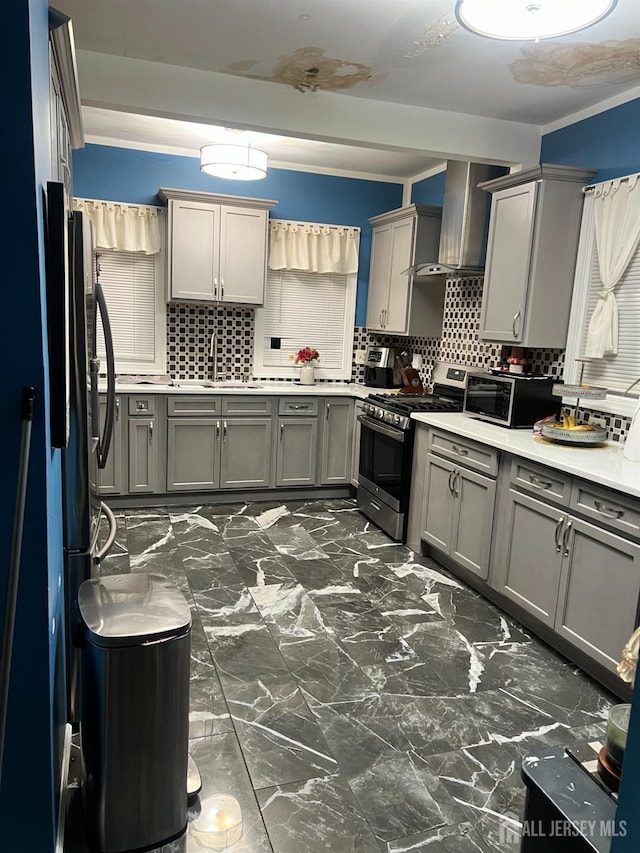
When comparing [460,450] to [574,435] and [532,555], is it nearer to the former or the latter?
[574,435]

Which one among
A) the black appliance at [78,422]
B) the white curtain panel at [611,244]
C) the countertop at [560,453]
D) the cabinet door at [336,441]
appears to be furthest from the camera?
the cabinet door at [336,441]

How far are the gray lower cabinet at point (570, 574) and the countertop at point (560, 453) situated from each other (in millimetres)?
223

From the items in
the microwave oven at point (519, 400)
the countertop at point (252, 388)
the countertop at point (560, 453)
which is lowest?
the countertop at point (560, 453)

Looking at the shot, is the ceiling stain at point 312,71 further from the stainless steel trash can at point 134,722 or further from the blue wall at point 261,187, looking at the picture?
the stainless steel trash can at point 134,722

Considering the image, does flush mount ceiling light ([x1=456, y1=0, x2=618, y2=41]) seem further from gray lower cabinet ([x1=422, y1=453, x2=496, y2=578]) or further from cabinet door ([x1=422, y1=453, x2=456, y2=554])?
cabinet door ([x1=422, y1=453, x2=456, y2=554])

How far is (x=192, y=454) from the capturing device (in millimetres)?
5023

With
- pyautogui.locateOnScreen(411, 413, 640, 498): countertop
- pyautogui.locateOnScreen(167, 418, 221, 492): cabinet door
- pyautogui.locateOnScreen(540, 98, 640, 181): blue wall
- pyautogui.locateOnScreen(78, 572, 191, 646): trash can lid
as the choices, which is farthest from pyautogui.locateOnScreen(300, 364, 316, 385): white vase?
pyautogui.locateOnScreen(78, 572, 191, 646): trash can lid

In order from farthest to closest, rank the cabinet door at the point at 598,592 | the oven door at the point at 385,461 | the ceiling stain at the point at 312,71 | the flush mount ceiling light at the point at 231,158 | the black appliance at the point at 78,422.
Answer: the oven door at the point at 385,461, the flush mount ceiling light at the point at 231,158, the ceiling stain at the point at 312,71, the cabinet door at the point at 598,592, the black appliance at the point at 78,422

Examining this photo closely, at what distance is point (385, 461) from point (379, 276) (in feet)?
6.23

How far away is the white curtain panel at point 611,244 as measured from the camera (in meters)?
3.38

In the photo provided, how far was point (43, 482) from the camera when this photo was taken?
1.44 metres

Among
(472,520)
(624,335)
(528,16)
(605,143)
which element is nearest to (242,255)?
(605,143)

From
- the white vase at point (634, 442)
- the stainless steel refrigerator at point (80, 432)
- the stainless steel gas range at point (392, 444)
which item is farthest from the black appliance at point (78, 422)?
the stainless steel gas range at point (392, 444)

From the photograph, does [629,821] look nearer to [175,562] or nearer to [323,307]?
[175,562]
